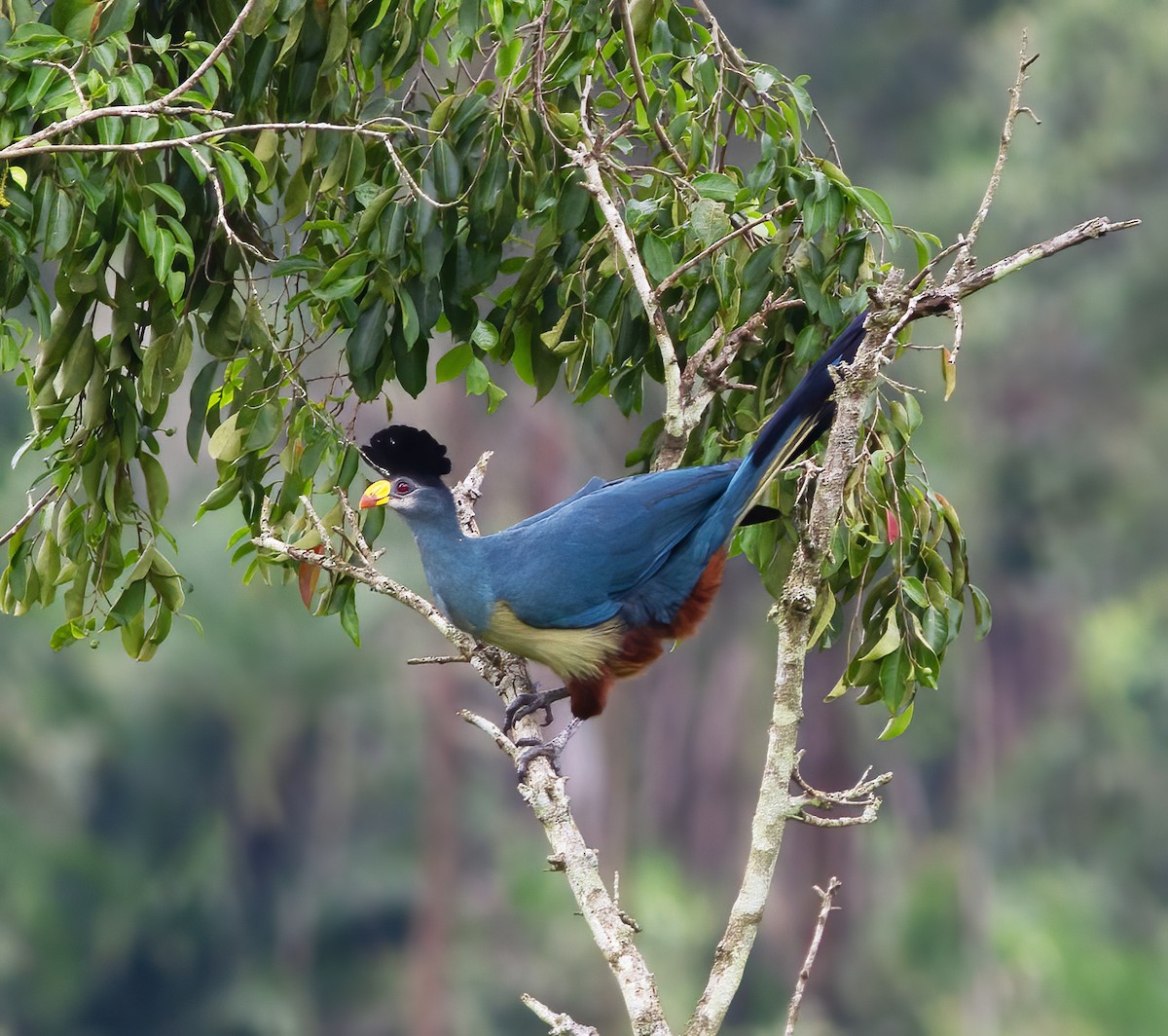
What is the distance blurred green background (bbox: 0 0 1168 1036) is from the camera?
14.5 metres

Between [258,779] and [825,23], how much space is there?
947 centimetres

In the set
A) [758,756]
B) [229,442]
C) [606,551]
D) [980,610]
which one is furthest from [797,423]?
[758,756]

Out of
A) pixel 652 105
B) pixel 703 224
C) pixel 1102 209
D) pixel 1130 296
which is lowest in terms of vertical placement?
pixel 703 224

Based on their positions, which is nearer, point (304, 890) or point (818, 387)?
Answer: point (818, 387)

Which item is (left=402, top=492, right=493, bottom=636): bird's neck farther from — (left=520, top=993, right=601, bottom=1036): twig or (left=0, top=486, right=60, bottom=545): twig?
(left=520, top=993, right=601, bottom=1036): twig

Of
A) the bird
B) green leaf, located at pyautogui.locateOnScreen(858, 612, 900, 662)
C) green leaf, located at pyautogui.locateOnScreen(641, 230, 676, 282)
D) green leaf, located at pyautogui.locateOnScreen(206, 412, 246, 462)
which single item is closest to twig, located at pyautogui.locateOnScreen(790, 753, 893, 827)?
green leaf, located at pyautogui.locateOnScreen(858, 612, 900, 662)

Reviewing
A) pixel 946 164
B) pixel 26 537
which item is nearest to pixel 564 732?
pixel 26 537

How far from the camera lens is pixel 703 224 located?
262 cm

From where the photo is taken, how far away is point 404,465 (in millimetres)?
2979

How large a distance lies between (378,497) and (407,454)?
100mm

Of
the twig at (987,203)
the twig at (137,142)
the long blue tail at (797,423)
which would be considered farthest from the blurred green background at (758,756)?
the twig at (987,203)

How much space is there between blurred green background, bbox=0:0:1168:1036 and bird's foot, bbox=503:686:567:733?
35.1 feet

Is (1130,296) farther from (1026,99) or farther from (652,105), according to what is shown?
(652,105)

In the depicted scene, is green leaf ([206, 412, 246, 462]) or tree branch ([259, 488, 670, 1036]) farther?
green leaf ([206, 412, 246, 462])
